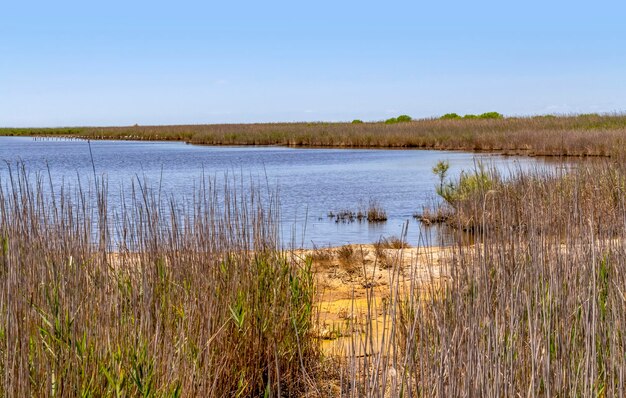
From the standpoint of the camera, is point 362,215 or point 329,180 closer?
point 362,215

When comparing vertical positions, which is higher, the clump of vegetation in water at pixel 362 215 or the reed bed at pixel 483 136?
the reed bed at pixel 483 136

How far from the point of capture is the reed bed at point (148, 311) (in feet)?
9.89

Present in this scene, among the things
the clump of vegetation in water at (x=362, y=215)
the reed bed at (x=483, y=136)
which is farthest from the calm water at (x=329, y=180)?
the reed bed at (x=483, y=136)

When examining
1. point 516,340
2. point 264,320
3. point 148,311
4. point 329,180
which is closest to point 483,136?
point 329,180

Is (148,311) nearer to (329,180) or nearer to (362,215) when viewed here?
(362,215)

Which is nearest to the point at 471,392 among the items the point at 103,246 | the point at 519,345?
the point at 519,345

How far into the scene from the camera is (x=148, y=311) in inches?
126

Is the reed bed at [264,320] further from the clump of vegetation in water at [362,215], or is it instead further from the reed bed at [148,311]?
the clump of vegetation in water at [362,215]

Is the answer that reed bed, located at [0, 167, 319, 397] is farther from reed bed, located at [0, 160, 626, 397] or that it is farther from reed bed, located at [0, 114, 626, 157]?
reed bed, located at [0, 114, 626, 157]

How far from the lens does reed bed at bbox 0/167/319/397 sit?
3014 mm

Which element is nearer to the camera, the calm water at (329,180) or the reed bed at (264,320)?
the reed bed at (264,320)

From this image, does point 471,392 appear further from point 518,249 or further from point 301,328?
point 301,328

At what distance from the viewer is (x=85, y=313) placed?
11.2 ft

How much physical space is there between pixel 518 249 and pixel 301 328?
1.33 meters
